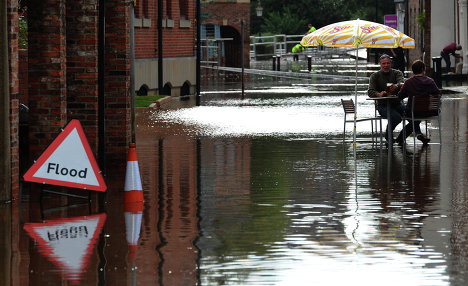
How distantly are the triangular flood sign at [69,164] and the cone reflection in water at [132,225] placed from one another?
56 centimetres

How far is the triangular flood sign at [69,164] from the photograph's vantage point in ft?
45.5

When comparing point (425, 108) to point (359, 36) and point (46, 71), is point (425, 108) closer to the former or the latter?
point (359, 36)

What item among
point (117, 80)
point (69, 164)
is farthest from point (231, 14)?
point (69, 164)

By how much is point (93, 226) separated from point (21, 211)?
1.53m

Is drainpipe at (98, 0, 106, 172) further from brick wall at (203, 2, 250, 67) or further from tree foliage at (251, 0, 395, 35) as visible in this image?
tree foliage at (251, 0, 395, 35)

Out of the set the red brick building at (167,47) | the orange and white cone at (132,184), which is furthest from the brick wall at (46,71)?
the red brick building at (167,47)

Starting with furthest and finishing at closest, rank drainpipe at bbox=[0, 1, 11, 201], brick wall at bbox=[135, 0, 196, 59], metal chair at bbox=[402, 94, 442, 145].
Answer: brick wall at bbox=[135, 0, 196, 59], metal chair at bbox=[402, 94, 442, 145], drainpipe at bbox=[0, 1, 11, 201]

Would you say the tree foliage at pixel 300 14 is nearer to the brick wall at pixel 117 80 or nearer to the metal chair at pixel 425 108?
the metal chair at pixel 425 108

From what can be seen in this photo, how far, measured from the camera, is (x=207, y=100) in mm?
38219

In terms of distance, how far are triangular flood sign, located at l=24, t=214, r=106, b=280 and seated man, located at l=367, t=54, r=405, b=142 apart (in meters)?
9.43

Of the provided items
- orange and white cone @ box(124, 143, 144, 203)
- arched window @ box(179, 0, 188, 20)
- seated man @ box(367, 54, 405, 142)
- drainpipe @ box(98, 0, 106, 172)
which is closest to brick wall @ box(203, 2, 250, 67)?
arched window @ box(179, 0, 188, 20)

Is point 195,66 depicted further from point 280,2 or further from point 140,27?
point 280,2

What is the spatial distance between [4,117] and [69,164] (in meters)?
0.86

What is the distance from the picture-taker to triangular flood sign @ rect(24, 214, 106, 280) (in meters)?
10.1
